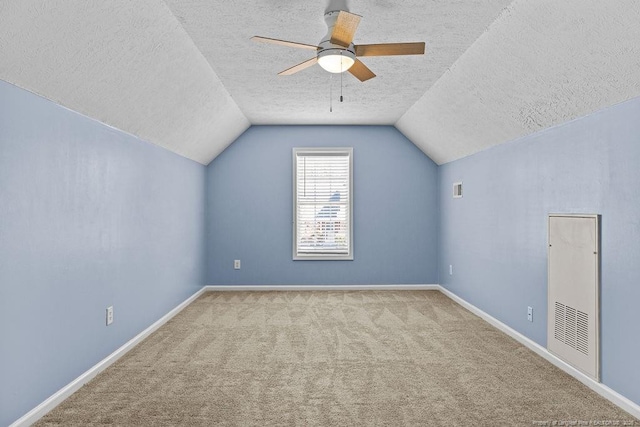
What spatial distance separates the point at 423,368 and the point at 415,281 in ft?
10.2

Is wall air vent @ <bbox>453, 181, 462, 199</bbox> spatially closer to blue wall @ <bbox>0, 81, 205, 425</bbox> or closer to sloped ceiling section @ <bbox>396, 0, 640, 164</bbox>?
sloped ceiling section @ <bbox>396, 0, 640, 164</bbox>

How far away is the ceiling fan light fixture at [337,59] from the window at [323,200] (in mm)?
3546

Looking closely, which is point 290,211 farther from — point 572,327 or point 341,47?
point 572,327

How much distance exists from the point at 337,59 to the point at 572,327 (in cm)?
258

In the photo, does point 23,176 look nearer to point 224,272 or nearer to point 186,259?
point 186,259

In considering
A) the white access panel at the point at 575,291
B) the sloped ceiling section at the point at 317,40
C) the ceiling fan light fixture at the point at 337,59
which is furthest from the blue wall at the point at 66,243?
the white access panel at the point at 575,291

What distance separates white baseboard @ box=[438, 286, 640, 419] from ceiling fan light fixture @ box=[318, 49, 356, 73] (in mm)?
2721

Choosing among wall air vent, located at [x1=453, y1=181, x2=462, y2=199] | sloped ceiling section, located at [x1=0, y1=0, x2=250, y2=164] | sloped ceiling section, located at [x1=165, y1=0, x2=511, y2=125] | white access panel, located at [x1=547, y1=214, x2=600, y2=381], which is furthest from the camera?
wall air vent, located at [x1=453, y1=181, x2=462, y2=199]

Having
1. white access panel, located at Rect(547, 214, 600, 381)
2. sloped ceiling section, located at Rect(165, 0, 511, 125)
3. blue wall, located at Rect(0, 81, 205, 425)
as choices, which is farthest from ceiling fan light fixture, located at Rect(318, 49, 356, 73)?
white access panel, located at Rect(547, 214, 600, 381)

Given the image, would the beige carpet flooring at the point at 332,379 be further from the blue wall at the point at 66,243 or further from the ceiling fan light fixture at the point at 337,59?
the ceiling fan light fixture at the point at 337,59

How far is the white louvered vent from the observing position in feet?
9.29

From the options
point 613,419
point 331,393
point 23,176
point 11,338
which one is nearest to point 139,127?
point 23,176

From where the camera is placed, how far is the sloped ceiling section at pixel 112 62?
6.56 feet

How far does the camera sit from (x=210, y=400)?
2.61m
